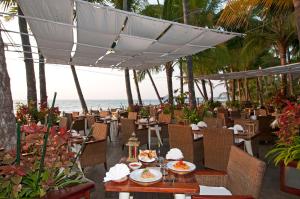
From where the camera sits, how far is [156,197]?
13.0 feet

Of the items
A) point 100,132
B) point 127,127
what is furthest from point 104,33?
point 127,127

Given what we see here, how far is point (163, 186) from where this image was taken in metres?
2.22

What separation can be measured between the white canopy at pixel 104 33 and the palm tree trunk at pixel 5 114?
236 cm

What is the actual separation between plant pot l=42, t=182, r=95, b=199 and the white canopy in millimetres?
3046

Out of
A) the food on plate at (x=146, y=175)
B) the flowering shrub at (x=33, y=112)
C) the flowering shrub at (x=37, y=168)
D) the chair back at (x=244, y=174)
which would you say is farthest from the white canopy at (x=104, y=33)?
the chair back at (x=244, y=174)

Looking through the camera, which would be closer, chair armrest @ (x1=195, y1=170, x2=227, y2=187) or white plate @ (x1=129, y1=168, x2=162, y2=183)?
white plate @ (x1=129, y1=168, x2=162, y2=183)

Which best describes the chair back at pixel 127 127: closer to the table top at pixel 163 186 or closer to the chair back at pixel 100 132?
the chair back at pixel 100 132

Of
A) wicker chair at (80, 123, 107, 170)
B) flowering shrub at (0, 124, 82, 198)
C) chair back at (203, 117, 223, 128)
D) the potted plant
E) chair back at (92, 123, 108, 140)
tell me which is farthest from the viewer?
chair back at (203, 117, 223, 128)

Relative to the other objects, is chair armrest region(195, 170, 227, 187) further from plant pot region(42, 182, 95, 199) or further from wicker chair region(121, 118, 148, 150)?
wicker chair region(121, 118, 148, 150)

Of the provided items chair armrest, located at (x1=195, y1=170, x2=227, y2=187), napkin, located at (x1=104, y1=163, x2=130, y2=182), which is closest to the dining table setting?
napkin, located at (x1=104, y1=163, x2=130, y2=182)

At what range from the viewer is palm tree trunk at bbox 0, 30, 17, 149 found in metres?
2.22

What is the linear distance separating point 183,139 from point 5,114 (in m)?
3.06

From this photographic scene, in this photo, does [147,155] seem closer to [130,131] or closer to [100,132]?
[100,132]

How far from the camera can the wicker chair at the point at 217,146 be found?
420 cm
